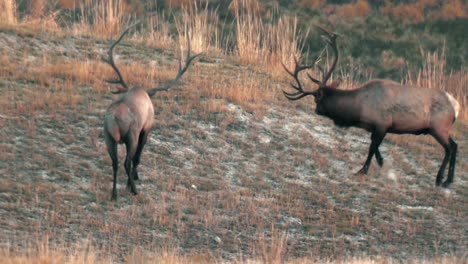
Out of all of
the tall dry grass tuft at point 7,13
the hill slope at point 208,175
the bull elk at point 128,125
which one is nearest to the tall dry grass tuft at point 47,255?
the hill slope at point 208,175

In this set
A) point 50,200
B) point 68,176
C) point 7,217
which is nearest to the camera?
point 7,217

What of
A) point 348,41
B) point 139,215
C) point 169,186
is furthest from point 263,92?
point 348,41

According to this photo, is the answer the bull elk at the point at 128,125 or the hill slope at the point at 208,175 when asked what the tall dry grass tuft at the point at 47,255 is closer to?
the hill slope at the point at 208,175

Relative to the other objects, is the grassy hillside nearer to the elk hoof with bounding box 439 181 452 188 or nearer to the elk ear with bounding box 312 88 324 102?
the elk hoof with bounding box 439 181 452 188

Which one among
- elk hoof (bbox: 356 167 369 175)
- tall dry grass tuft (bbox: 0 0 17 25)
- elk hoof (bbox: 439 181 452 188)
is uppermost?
tall dry grass tuft (bbox: 0 0 17 25)

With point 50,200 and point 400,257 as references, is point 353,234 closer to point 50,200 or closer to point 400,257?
point 400,257

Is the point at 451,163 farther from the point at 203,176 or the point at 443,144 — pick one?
the point at 203,176

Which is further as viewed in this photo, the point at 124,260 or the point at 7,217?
the point at 7,217

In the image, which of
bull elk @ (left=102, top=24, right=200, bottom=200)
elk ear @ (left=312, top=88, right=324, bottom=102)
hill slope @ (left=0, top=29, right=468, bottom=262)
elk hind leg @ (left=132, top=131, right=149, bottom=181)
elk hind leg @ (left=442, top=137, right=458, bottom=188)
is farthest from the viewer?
elk ear @ (left=312, top=88, right=324, bottom=102)

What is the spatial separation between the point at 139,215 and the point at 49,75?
21.2 feet

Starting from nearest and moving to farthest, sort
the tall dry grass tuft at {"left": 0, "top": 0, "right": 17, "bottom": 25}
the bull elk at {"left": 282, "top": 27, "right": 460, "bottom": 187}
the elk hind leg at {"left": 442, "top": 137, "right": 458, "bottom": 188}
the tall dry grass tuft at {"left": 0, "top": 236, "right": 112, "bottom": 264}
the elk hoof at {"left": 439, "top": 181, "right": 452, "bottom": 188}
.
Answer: the tall dry grass tuft at {"left": 0, "top": 236, "right": 112, "bottom": 264} → the bull elk at {"left": 282, "top": 27, "right": 460, "bottom": 187} → the elk hind leg at {"left": 442, "top": 137, "right": 458, "bottom": 188} → the elk hoof at {"left": 439, "top": 181, "right": 452, "bottom": 188} → the tall dry grass tuft at {"left": 0, "top": 0, "right": 17, "bottom": 25}

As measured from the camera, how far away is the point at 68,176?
14281 millimetres

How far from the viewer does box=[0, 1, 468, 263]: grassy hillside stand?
1229 cm

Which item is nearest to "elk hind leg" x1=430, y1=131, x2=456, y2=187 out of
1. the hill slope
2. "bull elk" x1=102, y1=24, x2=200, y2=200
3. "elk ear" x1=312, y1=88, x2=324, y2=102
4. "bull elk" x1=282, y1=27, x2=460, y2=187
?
"bull elk" x1=282, y1=27, x2=460, y2=187
